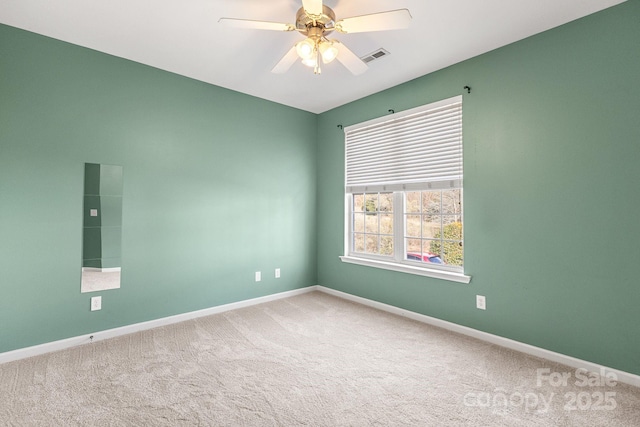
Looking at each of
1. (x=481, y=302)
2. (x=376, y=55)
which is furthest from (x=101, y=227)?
(x=481, y=302)

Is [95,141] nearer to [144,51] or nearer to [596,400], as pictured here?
[144,51]

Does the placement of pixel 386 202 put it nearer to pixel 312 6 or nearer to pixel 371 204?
pixel 371 204

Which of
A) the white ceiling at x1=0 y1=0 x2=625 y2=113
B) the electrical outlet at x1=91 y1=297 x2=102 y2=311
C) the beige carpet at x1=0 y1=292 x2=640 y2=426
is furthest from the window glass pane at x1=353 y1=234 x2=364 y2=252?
the electrical outlet at x1=91 y1=297 x2=102 y2=311

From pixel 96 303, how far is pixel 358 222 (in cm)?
304

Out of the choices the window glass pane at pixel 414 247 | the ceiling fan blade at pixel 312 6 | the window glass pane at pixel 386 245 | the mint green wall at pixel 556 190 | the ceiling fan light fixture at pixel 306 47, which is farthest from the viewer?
the window glass pane at pixel 386 245

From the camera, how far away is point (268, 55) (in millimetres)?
2854

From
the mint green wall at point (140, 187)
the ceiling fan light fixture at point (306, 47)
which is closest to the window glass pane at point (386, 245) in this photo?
the mint green wall at point (140, 187)

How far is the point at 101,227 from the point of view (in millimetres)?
2828

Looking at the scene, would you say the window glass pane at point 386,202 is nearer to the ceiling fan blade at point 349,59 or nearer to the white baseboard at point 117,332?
the ceiling fan blade at point 349,59

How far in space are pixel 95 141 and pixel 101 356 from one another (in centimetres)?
190

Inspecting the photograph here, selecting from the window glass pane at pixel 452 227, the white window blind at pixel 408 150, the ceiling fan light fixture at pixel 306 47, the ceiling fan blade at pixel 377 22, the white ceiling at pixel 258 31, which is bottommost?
the window glass pane at pixel 452 227

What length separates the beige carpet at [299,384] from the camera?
1.78m

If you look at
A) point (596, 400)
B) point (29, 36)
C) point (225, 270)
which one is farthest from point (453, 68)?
point (29, 36)

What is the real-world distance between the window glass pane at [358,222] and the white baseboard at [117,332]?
1.41m
